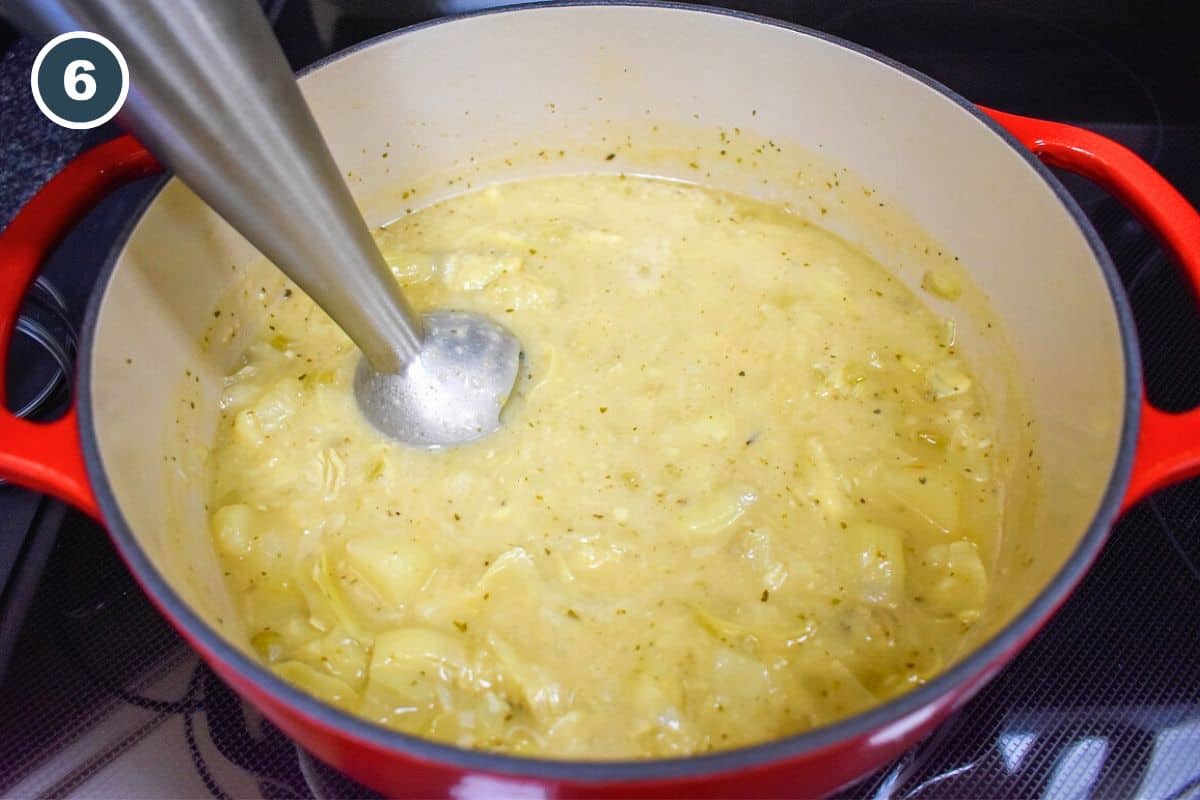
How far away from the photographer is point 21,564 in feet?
3.95

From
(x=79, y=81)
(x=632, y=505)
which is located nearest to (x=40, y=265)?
(x=79, y=81)

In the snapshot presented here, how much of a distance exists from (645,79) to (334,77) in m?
0.47

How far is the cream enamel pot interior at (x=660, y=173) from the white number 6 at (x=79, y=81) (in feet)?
0.96

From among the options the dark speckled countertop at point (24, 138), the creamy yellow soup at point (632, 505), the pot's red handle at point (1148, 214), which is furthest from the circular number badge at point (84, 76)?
the pot's red handle at point (1148, 214)

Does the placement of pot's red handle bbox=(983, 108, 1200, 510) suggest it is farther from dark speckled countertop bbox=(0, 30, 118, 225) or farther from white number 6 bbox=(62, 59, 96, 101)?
dark speckled countertop bbox=(0, 30, 118, 225)

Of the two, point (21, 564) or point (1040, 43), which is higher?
point (21, 564)

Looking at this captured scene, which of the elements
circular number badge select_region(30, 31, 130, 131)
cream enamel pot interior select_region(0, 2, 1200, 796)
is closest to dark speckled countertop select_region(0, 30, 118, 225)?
cream enamel pot interior select_region(0, 2, 1200, 796)

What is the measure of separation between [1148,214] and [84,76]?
3.39 feet

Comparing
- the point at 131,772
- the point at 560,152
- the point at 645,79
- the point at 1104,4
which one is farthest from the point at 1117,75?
the point at 131,772

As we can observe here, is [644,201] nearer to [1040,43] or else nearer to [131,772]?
[1040,43]

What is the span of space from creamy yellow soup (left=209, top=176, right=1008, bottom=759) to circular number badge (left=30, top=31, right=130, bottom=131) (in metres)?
0.53

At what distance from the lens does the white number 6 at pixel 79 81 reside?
0.80m

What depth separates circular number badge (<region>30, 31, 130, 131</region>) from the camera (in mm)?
763

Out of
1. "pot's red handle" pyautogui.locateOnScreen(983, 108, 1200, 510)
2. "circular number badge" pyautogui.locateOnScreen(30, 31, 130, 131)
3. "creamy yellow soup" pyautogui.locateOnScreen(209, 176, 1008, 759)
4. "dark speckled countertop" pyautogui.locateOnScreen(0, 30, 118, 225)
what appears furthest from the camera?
"dark speckled countertop" pyautogui.locateOnScreen(0, 30, 118, 225)
